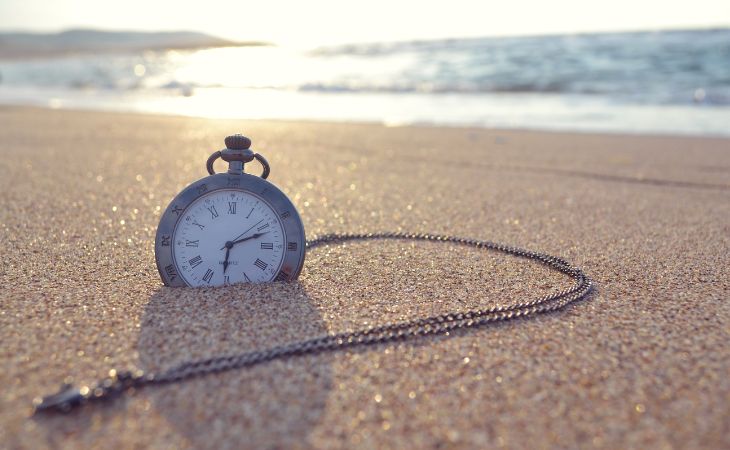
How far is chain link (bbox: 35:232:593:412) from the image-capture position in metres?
1.54

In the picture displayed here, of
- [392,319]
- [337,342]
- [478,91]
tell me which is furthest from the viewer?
[478,91]

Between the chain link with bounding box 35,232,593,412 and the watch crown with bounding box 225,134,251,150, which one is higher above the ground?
the watch crown with bounding box 225,134,251,150

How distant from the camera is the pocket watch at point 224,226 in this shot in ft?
7.26

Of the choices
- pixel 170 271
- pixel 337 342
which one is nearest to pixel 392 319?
pixel 337 342

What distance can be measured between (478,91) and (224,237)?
13.0 m

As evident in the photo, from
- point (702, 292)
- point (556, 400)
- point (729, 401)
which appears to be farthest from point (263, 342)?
point (702, 292)

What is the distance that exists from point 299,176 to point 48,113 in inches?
248

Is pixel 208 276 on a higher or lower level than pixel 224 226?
lower

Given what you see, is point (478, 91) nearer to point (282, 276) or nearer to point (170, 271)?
point (282, 276)

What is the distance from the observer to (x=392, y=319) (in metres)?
2.05

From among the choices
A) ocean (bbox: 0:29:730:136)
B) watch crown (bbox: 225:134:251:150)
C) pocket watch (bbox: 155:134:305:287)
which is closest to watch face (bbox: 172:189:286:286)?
pocket watch (bbox: 155:134:305:287)

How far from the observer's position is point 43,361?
5.67 feet

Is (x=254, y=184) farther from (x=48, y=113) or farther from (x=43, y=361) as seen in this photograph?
(x=48, y=113)

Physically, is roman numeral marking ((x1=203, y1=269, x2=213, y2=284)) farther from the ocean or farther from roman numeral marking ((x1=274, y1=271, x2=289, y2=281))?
the ocean
